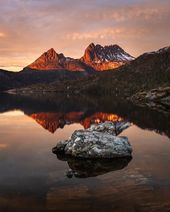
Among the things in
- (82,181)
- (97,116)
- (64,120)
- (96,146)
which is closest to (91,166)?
(96,146)

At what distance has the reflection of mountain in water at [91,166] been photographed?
25920mm

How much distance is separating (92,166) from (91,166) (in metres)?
0.08

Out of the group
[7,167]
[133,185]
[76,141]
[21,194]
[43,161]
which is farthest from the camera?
[76,141]

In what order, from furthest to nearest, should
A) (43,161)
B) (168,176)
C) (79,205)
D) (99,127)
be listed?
(99,127) < (43,161) < (168,176) < (79,205)

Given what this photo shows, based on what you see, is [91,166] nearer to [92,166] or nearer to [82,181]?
[92,166]

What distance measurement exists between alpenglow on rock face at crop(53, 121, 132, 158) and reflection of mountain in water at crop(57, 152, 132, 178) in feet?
3.38

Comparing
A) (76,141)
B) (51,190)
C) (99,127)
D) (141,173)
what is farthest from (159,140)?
(51,190)

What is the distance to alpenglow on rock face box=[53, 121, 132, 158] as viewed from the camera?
104ft

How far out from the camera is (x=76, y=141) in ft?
109

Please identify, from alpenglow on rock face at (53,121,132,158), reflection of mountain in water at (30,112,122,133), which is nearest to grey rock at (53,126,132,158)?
alpenglow on rock face at (53,121,132,158)

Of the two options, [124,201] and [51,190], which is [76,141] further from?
[124,201]

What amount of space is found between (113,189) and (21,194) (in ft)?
18.3

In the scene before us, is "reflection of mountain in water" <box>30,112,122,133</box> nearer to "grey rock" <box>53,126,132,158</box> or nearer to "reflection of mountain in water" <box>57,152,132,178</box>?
"grey rock" <box>53,126,132,158</box>

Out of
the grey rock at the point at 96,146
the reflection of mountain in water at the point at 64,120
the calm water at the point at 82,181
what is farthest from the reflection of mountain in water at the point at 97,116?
the calm water at the point at 82,181
